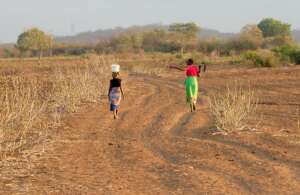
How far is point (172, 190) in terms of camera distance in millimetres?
7273

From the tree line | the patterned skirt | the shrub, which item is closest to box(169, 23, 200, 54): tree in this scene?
the tree line

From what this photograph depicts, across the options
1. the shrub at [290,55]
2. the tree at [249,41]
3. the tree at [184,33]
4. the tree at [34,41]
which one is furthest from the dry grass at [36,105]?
the tree at [34,41]

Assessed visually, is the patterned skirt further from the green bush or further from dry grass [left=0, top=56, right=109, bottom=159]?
the green bush

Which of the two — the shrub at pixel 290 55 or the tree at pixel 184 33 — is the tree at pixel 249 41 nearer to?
the tree at pixel 184 33

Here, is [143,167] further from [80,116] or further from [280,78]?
[280,78]

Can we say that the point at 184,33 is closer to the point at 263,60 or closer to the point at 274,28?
the point at 274,28

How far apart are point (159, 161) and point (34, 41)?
75.9 meters

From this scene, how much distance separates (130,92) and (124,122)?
8.74m

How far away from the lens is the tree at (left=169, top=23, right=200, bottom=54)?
80.8 m

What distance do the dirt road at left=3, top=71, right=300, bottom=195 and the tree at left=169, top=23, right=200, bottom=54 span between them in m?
65.3

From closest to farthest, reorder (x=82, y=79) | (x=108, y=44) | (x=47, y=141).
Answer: (x=47, y=141) → (x=82, y=79) → (x=108, y=44)

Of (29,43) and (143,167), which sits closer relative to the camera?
(143,167)

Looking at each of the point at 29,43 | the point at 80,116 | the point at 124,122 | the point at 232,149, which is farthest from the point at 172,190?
the point at 29,43

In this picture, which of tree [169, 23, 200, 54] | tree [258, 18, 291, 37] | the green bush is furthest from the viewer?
tree [258, 18, 291, 37]
